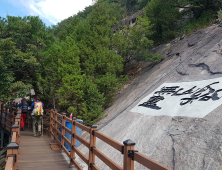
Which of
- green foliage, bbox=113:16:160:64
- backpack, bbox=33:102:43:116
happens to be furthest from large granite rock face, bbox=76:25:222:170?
green foliage, bbox=113:16:160:64

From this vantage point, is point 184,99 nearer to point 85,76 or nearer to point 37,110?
point 37,110

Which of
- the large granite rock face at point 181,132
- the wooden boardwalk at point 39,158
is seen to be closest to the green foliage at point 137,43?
the large granite rock face at point 181,132

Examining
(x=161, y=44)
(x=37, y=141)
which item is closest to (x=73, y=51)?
(x=37, y=141)

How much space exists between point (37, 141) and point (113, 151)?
12.5 feet

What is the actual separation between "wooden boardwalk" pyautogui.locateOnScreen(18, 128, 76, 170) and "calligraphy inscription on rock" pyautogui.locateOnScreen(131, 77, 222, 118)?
3338 millimetres

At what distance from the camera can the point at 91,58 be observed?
12516mm

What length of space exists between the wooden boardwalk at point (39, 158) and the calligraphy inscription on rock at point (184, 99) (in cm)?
334

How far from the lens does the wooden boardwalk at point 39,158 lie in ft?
17.5

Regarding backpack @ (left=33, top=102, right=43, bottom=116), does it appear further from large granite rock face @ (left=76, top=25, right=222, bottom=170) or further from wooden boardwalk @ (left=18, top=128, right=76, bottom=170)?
large granite rock face @ (left=76, top=25, right=222, bottom=170)

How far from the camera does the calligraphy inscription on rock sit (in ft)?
18.6

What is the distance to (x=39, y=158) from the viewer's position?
19.8 feet

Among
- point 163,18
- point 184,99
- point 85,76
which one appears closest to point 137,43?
point 163,18

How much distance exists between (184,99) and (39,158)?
4849mm

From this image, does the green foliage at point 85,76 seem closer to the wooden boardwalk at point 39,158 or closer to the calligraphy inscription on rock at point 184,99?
the wooden boardwalk at point 39,158
